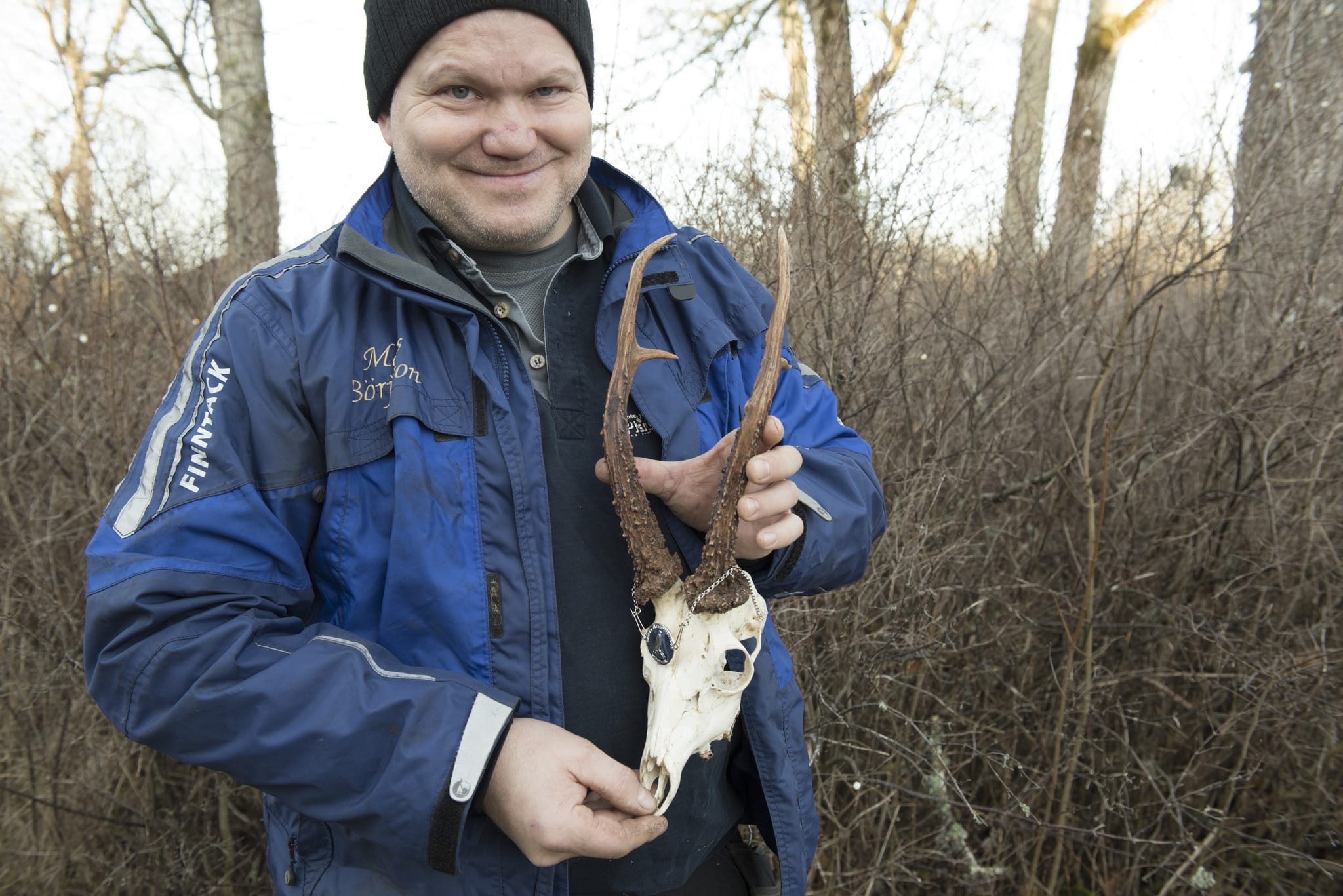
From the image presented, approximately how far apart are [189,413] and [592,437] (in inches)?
31.4

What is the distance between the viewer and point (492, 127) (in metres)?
1.75

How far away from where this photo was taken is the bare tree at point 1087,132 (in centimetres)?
492

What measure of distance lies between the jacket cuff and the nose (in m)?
1.18

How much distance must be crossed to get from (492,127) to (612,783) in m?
1.39

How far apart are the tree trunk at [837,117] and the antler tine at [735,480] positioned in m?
2.97

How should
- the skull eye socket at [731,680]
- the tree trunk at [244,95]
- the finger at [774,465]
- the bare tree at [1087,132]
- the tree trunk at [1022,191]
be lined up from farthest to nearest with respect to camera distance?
the tree trunk at [244,95]
the tree trunk at [1022,191]
the bare tree at [1087,132]
the skull eye socket at [731,680]
the finger at [774,465]

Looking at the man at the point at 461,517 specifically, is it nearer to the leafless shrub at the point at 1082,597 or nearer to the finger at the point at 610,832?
the finger at the point at 610,832

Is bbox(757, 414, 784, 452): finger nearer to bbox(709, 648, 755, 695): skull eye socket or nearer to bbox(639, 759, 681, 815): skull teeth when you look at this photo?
bbox(709, 648, 755, 695): skull eye socket

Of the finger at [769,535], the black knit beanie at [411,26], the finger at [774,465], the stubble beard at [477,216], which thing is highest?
the black knit beanie at [411,26]

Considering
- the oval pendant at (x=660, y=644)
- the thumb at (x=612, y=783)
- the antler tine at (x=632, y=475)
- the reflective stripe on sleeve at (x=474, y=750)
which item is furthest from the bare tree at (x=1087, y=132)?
the reflective stripe on sleeve at (x=474, y=750)

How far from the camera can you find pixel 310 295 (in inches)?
64.9

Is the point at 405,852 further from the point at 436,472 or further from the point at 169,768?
the point at 169,768

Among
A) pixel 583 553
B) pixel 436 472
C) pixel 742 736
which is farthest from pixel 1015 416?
pixel 436 472

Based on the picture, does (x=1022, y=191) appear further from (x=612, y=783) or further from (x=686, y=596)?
(x=612, y=783)
